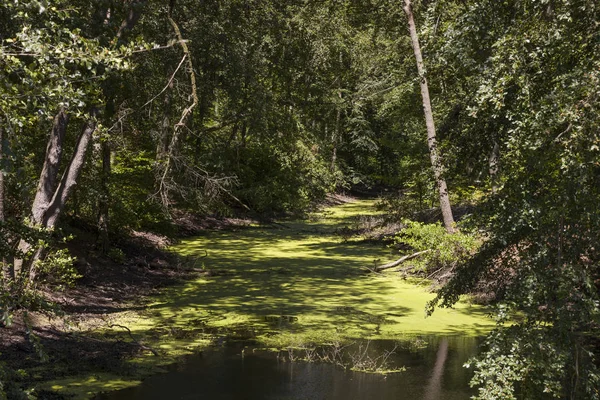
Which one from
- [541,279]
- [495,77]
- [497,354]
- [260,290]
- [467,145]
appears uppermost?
[495,77]

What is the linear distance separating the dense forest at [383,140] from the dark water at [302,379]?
98cm

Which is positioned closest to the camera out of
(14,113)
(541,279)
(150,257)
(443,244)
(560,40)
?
(14,113)

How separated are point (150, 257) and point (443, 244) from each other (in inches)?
255

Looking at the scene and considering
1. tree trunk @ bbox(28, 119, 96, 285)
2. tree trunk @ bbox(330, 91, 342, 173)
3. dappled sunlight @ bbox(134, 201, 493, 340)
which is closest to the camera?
tree trunk @ bbox(28, 119, 96, 285)

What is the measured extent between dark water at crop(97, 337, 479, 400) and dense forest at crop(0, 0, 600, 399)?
981 millimetres

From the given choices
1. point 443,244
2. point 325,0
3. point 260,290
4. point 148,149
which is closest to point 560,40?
point 443,244

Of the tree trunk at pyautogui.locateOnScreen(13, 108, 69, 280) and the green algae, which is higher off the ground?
the tree trunk at pyautogui.locateOnScreen(13, 108, 69, 280)

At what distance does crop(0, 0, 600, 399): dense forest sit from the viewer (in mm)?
4598

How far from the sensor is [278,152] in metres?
26.7

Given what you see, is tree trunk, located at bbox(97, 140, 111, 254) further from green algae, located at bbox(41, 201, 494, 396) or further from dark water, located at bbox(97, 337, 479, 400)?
dark water, located at bbox(97, 337, 479, 400)

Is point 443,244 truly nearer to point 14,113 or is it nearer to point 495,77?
point 495,77

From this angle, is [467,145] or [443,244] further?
[443,244]

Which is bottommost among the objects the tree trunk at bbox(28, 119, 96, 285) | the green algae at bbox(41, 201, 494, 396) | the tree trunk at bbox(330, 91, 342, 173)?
the green algae at bbox(41, 201, 494, 396)

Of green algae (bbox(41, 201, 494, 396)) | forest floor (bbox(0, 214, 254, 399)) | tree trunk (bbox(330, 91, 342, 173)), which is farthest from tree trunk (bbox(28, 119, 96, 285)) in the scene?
tree trunk (bbox(330, 91, 342, 173))
